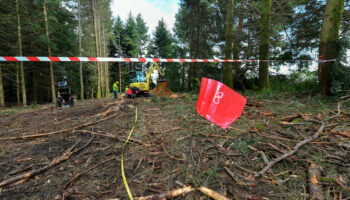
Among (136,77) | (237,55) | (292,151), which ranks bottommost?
(292,151)

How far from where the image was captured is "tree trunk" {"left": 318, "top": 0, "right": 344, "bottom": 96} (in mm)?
5523

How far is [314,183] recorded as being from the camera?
1.85 meters

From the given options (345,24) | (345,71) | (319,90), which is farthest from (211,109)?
(345,24)

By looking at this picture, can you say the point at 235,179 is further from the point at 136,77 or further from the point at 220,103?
the point at 136,77

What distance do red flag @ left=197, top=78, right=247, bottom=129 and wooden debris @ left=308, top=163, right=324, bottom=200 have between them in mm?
1132

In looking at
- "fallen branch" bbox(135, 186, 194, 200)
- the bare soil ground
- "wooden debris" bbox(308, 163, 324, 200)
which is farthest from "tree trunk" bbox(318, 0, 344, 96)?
"fallen branch" bbox(135, 186, 194, 200)

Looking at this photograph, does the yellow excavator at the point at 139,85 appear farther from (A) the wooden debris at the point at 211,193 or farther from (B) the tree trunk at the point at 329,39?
(A) the wooden debris at the point at 211,193

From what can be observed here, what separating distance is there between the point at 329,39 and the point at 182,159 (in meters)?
7.15

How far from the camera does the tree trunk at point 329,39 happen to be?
5.52 meters

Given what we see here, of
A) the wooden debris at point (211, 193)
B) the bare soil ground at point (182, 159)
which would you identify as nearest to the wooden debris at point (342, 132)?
the bare soil ground at point (182, 159)

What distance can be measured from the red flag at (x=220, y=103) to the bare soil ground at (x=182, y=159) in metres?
0.45

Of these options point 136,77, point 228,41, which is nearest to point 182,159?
point 228,41

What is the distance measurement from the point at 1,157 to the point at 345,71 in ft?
31.3

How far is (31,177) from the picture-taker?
2.30 m
